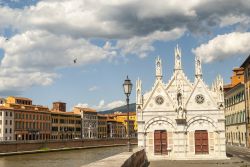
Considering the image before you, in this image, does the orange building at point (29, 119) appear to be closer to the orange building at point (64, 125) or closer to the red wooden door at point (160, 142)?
the orange building at point (64, 125)

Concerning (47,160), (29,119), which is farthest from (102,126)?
(47,160)

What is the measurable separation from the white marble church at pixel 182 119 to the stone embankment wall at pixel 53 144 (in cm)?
4270

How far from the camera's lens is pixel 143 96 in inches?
1606

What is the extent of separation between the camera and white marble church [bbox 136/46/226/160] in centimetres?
3906

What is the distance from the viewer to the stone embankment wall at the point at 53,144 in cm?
7744

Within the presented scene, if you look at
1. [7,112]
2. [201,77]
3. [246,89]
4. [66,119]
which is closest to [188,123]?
[201,77]

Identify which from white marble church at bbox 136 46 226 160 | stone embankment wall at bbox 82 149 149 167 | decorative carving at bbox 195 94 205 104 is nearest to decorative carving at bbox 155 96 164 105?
white marble church at bbox 136 46 226 160

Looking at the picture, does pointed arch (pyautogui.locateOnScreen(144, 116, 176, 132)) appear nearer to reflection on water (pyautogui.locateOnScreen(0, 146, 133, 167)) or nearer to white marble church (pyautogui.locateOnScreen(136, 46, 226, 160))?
white marble church (pyautogui.locateOnScreen(136, 46, 226, 160))

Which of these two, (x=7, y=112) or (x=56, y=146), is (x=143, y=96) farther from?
(x=7, y=112)

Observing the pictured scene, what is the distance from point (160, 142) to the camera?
39594 millimetres

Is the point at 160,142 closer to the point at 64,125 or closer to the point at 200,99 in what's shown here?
the point at 200,99

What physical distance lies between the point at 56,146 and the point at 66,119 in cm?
4531

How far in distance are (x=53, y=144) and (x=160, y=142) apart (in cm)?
5833

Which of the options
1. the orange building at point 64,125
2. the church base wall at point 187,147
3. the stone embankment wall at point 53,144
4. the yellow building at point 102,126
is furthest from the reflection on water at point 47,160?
the yellow building at point 102,126
